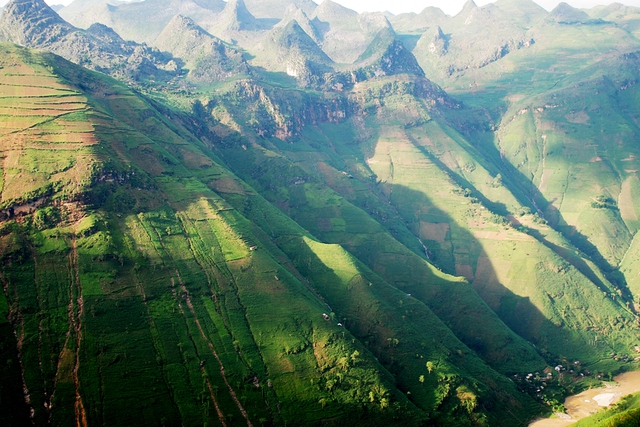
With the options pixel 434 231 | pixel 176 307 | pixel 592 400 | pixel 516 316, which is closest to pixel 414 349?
pixel 592 400

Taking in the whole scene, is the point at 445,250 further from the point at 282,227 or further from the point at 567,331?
the point at 282,227

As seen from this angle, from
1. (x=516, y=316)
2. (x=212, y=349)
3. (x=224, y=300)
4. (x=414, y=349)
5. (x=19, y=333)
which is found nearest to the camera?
(x=19, y=333)

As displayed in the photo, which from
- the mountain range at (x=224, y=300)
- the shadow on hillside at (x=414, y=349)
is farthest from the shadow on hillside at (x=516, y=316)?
the shadow on hillside at (x=414, y=349)

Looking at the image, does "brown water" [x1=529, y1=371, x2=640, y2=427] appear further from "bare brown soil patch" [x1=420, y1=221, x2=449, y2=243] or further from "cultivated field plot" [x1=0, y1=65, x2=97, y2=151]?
"cultivated field plot" [x1=0, y1=65, x2=97, y2=151]

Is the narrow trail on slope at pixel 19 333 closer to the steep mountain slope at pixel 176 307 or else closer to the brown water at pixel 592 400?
the steep mountain slope at pixel 176 307

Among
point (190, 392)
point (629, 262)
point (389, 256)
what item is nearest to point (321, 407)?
point (190, 392)

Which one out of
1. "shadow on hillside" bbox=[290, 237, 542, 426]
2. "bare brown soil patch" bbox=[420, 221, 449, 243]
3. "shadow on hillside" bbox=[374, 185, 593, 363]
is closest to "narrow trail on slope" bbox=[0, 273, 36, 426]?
"shadow on hillside" bbox=[290, 237, 542, 426]

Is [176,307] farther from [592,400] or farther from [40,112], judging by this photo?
[592,400]

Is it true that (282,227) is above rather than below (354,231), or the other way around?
above
